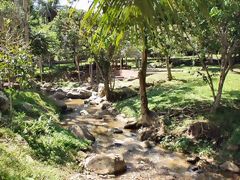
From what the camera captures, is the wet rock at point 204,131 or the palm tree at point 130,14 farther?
the wet rock at point 204,131

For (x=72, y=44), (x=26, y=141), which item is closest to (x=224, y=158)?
(x=26, y=141)

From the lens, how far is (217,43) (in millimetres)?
13516

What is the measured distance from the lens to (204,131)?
42.7 ft

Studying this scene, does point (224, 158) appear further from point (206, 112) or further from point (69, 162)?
point (69, 162)

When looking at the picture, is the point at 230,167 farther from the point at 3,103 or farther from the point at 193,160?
the point at 3,103

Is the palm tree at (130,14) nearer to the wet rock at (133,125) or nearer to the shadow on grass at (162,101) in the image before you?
the wet rock at (133,125)

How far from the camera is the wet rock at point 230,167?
35.4ft

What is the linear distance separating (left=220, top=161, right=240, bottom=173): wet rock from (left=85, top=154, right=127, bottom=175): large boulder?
3236mm

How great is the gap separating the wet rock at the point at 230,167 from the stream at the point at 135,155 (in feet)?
1.21

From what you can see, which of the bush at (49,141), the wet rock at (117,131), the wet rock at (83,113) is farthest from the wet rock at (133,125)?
the wet rock at (83,113)

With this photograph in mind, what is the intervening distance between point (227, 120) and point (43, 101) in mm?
10428

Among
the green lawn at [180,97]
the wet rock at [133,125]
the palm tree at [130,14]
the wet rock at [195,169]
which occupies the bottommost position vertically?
the wet rock at [195,169]

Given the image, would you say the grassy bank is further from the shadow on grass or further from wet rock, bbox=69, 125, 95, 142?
the shadow on grass

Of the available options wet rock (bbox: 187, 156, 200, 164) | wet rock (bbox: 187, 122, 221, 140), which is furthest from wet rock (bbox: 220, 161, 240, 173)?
wet rock (bbox: 187, 122, 221, 140)
